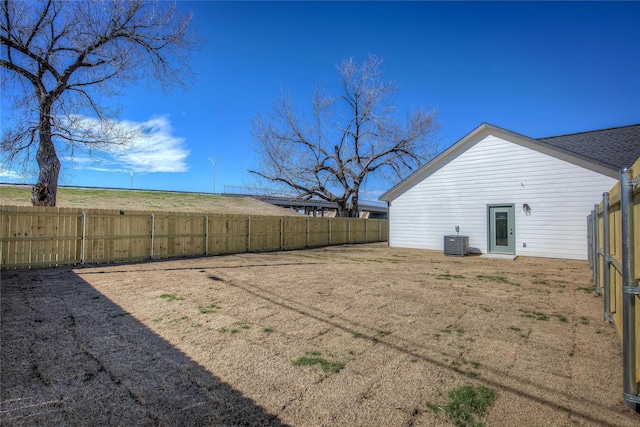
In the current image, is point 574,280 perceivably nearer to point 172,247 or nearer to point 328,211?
point 172,247

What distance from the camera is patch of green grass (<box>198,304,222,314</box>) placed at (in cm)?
500

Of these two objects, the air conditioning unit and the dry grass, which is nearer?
the air conditioning unit

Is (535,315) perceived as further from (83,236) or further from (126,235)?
(83,236)

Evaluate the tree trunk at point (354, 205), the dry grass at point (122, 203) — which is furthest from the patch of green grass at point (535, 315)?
the dry grass at point (122, 203)

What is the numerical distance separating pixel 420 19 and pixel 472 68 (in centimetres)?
299

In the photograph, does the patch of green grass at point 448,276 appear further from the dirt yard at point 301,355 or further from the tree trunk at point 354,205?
the tree trunk at point 354,205

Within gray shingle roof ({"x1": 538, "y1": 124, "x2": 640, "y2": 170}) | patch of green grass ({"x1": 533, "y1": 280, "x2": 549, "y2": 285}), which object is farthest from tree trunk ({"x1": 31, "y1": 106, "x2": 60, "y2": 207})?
gray shingle roof ({"x1": 538, "y1": 124, "x2": 640, "y2": 170})

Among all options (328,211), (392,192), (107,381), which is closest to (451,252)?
(392,192)

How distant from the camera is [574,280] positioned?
7.76 m

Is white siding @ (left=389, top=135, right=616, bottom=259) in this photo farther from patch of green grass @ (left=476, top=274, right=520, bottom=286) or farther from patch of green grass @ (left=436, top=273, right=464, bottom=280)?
patch of green grass @ (left=436, top=273, right=464, bottom=280)

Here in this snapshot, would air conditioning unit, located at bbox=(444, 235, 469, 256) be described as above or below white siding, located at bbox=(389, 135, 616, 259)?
below

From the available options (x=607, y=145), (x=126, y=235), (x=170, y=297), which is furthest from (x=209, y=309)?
(x=607, y=145)

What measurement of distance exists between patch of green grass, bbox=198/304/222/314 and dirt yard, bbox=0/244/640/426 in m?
0.04

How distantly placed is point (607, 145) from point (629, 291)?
45.7ft
